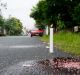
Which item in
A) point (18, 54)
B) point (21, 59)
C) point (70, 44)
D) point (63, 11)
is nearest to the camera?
point (21, 59)

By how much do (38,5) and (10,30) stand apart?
8999 cm

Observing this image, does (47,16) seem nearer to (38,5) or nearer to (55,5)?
(55,5)

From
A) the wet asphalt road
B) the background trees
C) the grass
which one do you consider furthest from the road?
the background trees

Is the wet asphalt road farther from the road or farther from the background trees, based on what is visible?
the background trees

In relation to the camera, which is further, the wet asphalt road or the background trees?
the background trees

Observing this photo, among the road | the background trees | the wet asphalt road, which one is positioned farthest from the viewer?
the background trees

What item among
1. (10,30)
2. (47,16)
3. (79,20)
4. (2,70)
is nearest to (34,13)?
(47,16)

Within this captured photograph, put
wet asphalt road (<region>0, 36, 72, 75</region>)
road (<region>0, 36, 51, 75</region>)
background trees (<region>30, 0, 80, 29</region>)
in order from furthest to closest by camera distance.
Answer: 1. background trees (<region>30, 0, 80, 29</region>)
2. road (<region>0, 36, 51, 75</region>)
3. wet asphalt road (<region>0, 36, 72, 75</region>)

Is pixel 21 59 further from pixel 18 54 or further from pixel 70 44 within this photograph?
pixel 70 44

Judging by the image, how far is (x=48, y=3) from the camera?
5269 cm

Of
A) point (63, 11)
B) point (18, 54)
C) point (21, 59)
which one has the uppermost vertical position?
point (63, 11)

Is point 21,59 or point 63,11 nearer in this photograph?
point 21,59

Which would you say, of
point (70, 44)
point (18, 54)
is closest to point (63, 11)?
point (70, 44)

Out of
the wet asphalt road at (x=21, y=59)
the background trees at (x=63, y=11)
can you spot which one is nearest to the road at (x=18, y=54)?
the wet asphalt road at (x=21, y=59)
